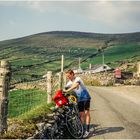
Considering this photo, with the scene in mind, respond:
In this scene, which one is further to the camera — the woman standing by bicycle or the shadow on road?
the shadow on road

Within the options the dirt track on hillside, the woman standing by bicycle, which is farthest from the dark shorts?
the dirt track on hillside

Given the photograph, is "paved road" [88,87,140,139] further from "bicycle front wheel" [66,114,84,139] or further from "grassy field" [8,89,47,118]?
"grassy field" [8,89,47,118]

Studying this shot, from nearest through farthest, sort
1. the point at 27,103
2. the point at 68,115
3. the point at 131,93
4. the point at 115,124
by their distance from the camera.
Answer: the point at 68,115 < the point at 115,124 < the point at 27,103 < the point at 131,93

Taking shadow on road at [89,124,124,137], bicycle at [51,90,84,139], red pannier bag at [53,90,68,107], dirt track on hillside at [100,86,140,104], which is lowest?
shadow on road at [89,124,124,137]

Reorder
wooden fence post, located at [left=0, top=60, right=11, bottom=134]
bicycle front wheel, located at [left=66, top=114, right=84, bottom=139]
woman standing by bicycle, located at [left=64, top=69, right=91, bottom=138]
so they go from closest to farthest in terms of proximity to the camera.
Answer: wooden fence post, located at [left=0, top=60, right=11, bottom=134], bicycle front wheel, located at [left=66, top=114, right=84, bottom=139], woman standing by bicycle, located at [left=64, top=69, right=91, bottom=138]

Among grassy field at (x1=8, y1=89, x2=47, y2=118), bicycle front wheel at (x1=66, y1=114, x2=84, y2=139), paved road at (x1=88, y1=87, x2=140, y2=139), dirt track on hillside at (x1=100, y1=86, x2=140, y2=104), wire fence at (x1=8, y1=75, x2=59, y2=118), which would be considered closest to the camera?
bicycle front wheel at (x1=66, y1=114, x2=84, y2=139)

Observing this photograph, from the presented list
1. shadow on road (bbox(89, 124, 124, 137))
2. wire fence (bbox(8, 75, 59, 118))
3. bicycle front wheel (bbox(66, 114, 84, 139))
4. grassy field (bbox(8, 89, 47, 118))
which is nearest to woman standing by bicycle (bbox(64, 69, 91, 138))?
bicycle front wheel (bbox(66, 114, 84, 139))

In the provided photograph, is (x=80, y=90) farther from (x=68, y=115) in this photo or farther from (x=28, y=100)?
(x=28, y=100)

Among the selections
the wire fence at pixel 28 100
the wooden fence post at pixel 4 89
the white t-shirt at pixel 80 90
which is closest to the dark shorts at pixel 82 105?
the white t-shirt at pixel 80 90

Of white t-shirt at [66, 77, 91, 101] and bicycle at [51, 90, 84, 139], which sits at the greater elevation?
white t-shirt at [66, 77, 91, 101]

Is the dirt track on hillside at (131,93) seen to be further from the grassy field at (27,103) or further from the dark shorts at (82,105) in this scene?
the dark shorts at (82,105)

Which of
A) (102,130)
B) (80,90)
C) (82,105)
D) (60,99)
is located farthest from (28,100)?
(60,99)

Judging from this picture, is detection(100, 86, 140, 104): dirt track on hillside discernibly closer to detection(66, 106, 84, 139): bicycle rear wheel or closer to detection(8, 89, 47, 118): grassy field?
detection(8, 89, 47, 118): grassy field

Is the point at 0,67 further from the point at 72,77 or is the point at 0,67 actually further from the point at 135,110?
the point at 135,110
